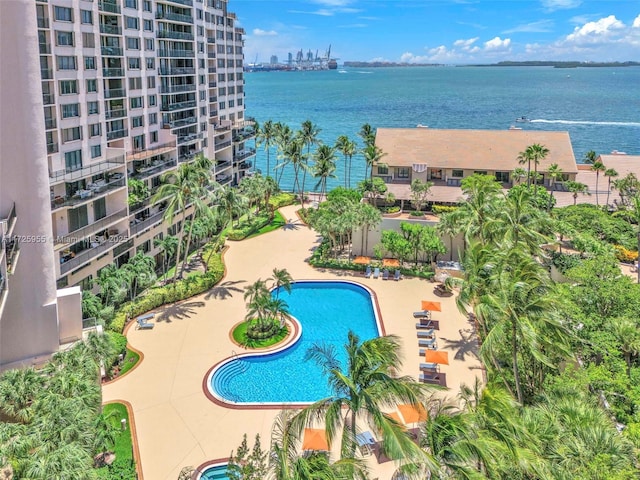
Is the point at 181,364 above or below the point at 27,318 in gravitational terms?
below

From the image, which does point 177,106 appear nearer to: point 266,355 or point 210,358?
point 210,358

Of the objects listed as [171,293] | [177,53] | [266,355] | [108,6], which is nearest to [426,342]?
[266,355]

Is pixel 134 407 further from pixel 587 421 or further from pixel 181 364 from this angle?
pixel 587 421

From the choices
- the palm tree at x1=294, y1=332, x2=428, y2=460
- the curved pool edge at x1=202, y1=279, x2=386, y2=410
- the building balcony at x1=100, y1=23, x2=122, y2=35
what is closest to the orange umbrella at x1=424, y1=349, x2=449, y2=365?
the curved pool edge at x1=202, y1=279, x2=386, y2=410

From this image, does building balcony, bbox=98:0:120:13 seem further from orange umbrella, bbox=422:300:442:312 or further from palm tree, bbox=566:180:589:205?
palm tree, bbox=566:180:589:205

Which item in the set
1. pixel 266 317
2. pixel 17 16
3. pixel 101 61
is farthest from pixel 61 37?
pixel 266 317

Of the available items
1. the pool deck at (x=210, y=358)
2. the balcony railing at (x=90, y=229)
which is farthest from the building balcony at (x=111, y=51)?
the pool deck at (x=210, y=358)

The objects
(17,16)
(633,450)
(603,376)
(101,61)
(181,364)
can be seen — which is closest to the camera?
(633,450)

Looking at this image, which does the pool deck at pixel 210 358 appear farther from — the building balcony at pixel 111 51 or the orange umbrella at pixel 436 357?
the building balcony at pixel 111 51
